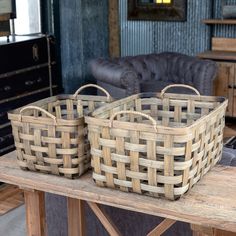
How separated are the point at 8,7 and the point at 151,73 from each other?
1.54 m

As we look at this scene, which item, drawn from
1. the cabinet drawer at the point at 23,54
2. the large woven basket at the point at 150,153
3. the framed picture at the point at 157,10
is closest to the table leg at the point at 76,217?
the large woven basket at the point at 150,153

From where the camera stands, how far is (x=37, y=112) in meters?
1.81

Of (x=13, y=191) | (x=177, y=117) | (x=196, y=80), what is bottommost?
(x=13, y=191)

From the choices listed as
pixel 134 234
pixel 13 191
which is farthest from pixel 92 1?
pixel 134 234

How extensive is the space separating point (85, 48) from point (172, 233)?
368 centimetres

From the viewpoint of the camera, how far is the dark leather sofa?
441 cm

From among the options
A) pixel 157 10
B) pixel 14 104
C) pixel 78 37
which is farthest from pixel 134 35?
pixel 14 104

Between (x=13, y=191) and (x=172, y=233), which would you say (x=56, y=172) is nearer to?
(x=172, y=233)

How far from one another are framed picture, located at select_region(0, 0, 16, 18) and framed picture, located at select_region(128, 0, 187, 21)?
70.9 inches

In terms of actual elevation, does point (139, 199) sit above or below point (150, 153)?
below

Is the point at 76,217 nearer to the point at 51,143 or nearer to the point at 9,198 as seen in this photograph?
the point at 51,143

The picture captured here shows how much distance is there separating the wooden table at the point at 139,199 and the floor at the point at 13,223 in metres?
1.39

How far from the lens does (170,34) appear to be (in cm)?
586

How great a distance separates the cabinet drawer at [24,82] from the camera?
4.07 meters
